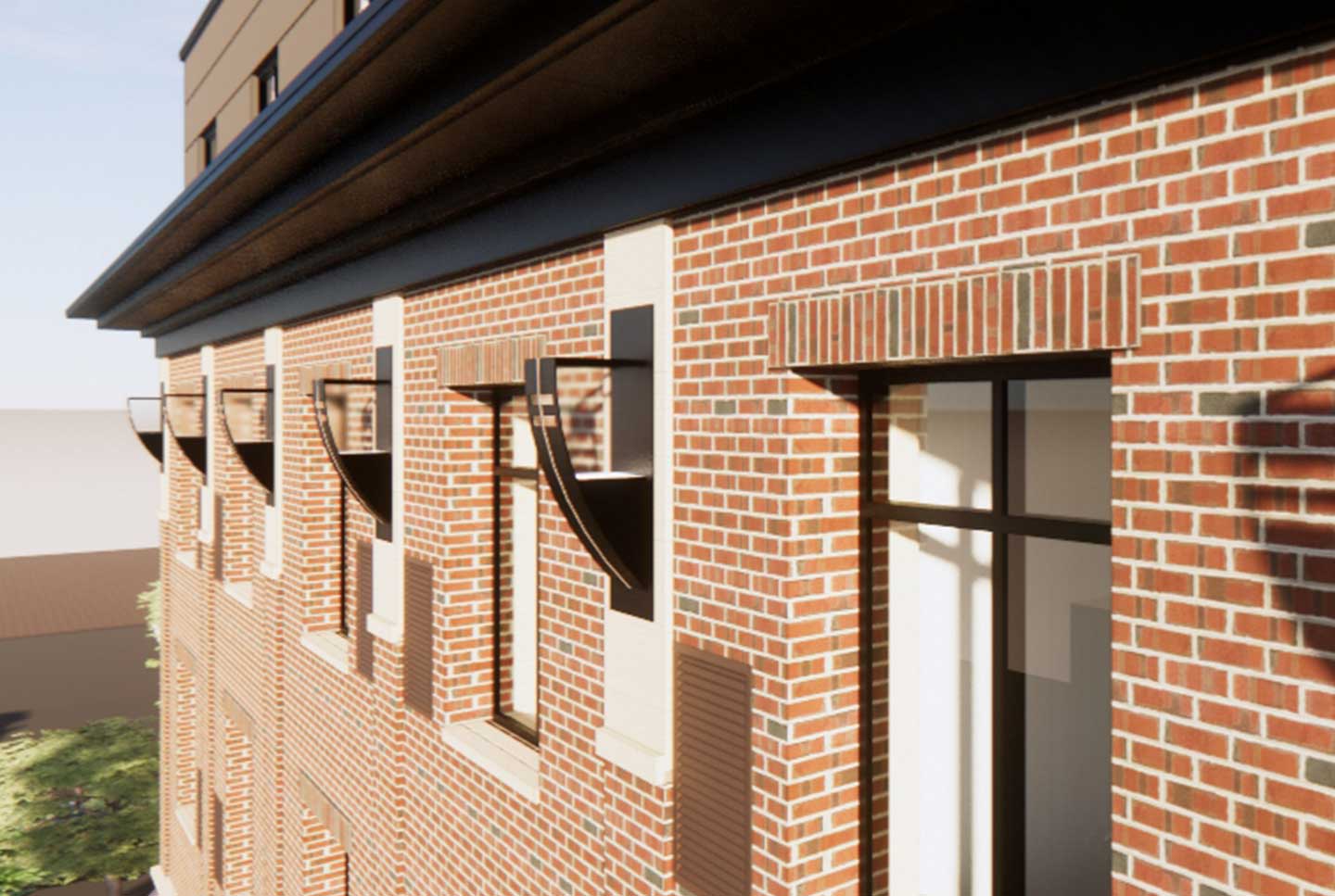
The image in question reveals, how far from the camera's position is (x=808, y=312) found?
153 inches

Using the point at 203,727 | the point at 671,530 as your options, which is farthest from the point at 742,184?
the point at 203,727

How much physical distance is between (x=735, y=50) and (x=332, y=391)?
4858mm

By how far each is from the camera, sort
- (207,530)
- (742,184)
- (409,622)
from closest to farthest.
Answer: (742,184), (409,622), (207,530)

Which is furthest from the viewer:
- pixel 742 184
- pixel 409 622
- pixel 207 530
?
pixel 207 530

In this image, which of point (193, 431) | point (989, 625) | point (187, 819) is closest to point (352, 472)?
point (989, 625)

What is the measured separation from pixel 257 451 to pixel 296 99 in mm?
5622

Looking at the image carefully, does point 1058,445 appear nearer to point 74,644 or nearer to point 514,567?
point 514,567

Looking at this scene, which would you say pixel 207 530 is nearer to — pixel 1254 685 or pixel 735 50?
pixel 735 50

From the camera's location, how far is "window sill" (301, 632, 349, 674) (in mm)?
9133

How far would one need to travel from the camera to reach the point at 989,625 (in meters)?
3.80

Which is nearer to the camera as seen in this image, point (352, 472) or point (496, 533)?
point (496, 533)

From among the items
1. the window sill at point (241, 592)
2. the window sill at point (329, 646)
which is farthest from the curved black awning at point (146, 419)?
the window sill at point (329, 646)

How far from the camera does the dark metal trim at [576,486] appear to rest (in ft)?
14.6

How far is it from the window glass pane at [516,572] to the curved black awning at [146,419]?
10255 millimetres
